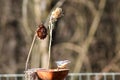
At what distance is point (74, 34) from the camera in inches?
314

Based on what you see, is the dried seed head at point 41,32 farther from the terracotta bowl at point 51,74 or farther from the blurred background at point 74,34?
the blurred background at point 74,34

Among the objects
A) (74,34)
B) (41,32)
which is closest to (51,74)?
(41,32)

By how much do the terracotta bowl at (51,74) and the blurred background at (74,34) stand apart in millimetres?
5130

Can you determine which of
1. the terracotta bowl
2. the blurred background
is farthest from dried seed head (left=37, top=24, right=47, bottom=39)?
the blurred background

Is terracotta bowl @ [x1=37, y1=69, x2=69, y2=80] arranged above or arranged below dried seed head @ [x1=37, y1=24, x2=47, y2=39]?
below

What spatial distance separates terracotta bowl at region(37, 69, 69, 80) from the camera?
1.72 metres

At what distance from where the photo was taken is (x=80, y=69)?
7.48 metres

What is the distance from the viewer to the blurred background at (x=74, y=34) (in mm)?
7410

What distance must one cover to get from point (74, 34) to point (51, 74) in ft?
20.6

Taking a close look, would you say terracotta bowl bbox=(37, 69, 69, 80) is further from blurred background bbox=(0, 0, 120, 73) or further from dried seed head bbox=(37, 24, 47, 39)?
blurred background bbox=(0, 0, 120, 73)

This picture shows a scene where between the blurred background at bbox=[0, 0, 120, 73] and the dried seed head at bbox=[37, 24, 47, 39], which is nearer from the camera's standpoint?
the dried seed head at bbox=[37, 24, 47, 39]

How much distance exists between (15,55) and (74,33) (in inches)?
48.4

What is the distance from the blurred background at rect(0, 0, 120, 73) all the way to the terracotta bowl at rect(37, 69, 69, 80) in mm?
5130

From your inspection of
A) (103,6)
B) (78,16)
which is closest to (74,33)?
(78,16)
